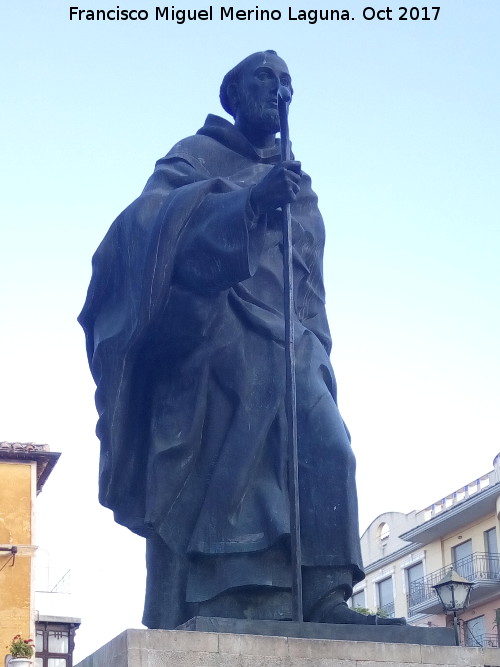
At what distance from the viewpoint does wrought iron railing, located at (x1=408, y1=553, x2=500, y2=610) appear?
52.1 m

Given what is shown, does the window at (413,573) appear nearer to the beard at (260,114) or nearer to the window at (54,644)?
the window at (54,644)

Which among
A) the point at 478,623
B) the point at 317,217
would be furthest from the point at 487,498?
the point at 317,217

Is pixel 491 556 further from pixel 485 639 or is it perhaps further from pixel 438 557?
pixel 485 639

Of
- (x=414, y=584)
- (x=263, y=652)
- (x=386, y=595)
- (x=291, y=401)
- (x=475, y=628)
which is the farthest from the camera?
(x=386, y=595)

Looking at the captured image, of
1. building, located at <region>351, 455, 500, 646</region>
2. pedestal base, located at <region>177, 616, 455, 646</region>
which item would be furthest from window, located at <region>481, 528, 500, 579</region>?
pedestal base, located at <region>177, 616, 455, 646</region>

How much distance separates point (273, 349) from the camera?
24.0 ft

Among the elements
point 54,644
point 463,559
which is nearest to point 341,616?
point 54,644

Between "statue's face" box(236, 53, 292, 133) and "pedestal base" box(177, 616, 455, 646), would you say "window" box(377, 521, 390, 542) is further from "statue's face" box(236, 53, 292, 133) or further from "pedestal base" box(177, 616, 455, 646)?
"pedestal base" box(177, 616, 455, 646)

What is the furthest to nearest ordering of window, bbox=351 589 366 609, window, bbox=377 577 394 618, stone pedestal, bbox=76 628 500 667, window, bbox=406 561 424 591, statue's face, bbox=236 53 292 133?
window, bbox=351 589 366 609 → window, bbox=377 577 394 618 → window, bbox=406 561 424 591 → statue's face, bbox=236 53 292 133 → stone pedestal, bbox=76 628 500 667

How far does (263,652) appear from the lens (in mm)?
5941

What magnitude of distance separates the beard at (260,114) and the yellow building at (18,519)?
41046 millimetres

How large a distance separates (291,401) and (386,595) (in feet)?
183

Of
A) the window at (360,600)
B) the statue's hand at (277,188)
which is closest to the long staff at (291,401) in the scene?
the statue's hand at (277,188)

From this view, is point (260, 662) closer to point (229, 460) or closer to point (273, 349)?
point (229, 460)
